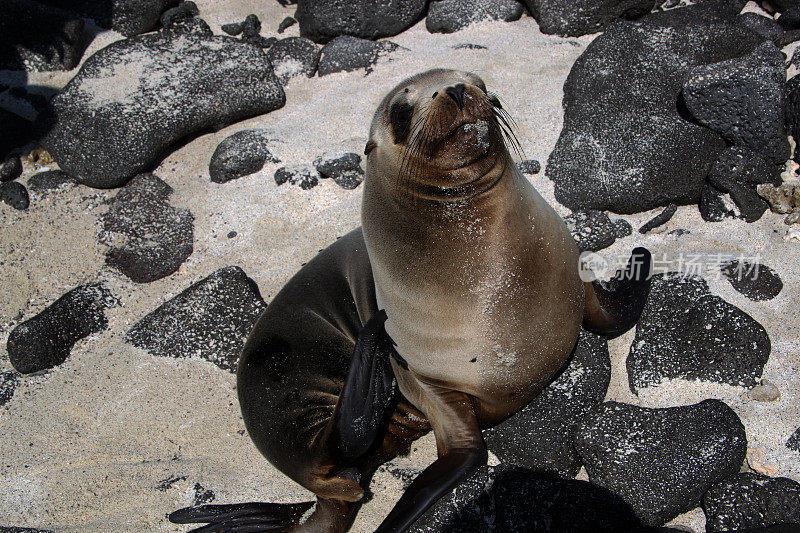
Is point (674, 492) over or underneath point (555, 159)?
underneath

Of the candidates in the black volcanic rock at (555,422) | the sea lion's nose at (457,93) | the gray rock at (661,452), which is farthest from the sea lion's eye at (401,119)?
the gray rock at (661,452)

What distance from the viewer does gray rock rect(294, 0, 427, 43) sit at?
21.6 ft

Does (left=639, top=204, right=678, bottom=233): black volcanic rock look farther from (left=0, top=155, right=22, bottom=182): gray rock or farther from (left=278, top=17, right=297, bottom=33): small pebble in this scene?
(left=0, top=155, right=22, bottom=182): gray rock

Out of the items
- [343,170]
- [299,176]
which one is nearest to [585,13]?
[343,170]

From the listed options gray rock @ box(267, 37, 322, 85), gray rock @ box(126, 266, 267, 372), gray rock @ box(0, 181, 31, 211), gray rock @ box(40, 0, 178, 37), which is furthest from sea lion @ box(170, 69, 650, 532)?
gray rock @ box(40, 0, 178, 37)

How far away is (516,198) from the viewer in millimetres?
2922

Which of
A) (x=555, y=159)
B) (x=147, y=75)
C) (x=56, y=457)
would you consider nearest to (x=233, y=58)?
(x=147, y=75)

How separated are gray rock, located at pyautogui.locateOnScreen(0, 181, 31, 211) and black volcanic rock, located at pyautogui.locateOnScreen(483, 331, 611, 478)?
4261mm

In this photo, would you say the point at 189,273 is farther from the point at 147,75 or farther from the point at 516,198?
the point at 516,198

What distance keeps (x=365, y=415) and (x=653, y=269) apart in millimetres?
2023

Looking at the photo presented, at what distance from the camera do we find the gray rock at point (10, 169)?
19.2 feet

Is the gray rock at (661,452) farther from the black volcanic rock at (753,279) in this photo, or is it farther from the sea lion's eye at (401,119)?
the sea lion's eye at (401,119)

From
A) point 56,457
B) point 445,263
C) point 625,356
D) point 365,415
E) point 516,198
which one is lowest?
point 56,457

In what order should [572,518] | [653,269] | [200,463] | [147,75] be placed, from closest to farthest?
[572,518] → [200,463] → [653,269] → [147,75]
